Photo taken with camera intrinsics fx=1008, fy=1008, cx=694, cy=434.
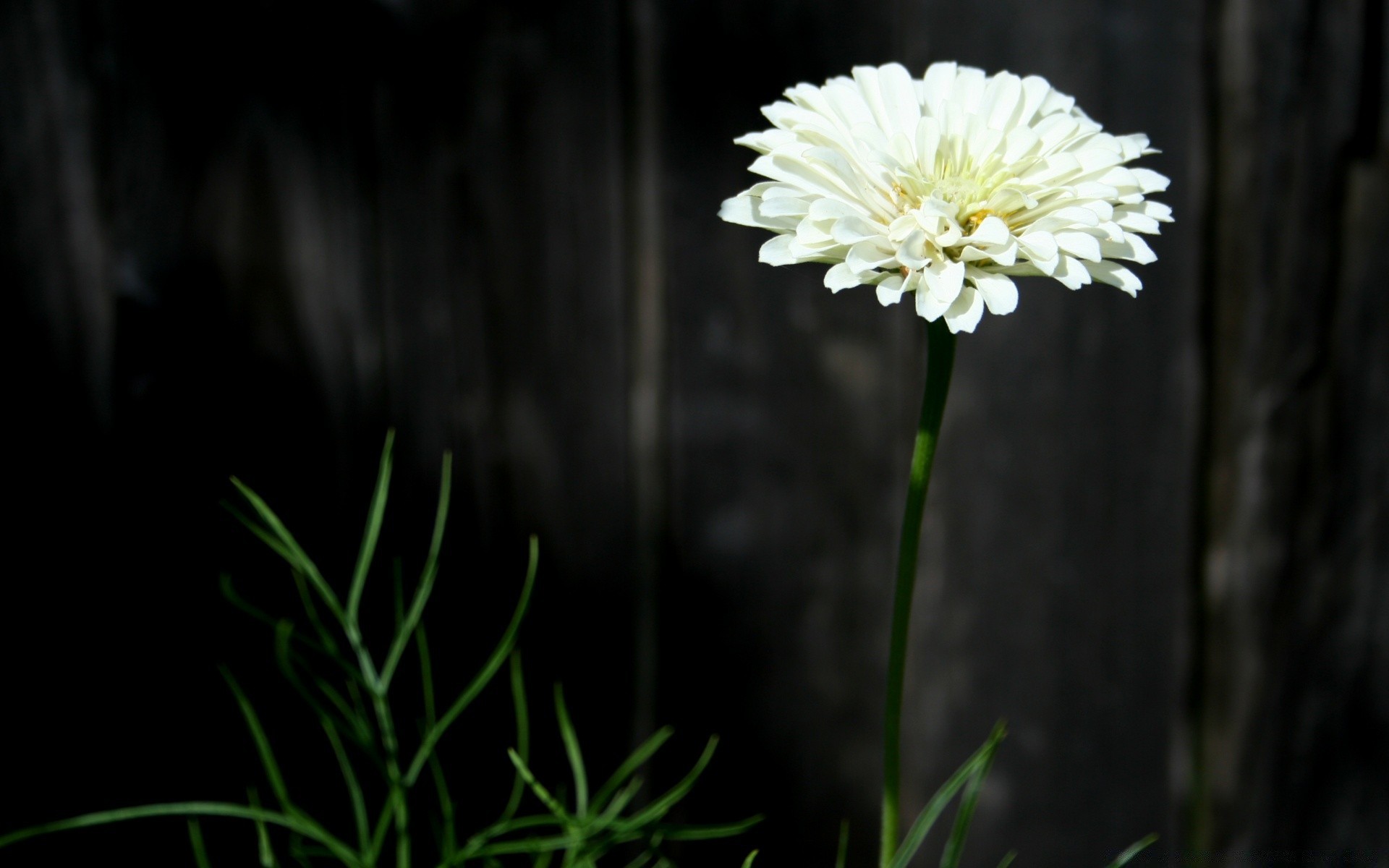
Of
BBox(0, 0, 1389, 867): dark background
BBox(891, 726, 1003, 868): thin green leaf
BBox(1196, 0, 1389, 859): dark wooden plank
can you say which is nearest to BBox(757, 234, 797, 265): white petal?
BBox(891, 726, 1003, 868): thin green leaf

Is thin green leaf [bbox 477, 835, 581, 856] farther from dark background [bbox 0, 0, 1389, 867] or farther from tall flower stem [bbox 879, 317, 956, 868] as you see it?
dark background [bbox 0, 0, 1389, 867]

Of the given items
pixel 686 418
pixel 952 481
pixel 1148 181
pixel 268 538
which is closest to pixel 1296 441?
pixel 952 481

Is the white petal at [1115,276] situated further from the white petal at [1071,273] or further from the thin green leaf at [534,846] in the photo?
the thin green leaf at [534,846]

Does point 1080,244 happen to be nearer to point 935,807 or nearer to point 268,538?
point 935,807

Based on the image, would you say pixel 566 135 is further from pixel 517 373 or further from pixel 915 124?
pixel 915 124

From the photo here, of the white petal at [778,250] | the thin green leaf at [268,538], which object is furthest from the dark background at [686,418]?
the white petal at [778,250]

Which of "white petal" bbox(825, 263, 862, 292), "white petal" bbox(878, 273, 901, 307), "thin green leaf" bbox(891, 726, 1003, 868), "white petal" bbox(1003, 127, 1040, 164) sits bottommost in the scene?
"thin green leaf" bbox(891, 726, 1003, 868)
